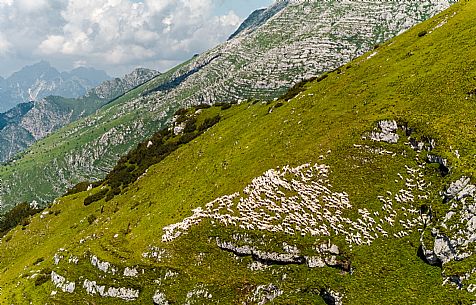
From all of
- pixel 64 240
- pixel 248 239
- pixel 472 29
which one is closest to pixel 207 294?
pixel 248 239

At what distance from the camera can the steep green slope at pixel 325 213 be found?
1415 inches

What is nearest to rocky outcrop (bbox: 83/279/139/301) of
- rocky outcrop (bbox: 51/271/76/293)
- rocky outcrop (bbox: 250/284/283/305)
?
rocky outcrop (bbox: 51/271/76/293)

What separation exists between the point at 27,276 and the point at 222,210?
39.8m

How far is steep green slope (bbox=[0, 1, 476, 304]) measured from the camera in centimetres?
3594

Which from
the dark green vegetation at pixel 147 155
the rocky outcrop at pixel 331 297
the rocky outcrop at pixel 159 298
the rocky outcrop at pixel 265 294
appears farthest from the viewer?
the dark green vegetation at pixel 147 155

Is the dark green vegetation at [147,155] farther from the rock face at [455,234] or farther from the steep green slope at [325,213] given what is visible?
the rock face at [455,234]

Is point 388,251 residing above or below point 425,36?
below

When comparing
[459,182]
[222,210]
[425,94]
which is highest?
[425,94]

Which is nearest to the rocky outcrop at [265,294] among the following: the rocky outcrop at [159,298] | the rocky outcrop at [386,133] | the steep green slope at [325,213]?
the steep green slope at [325,213]

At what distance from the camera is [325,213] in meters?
41.9

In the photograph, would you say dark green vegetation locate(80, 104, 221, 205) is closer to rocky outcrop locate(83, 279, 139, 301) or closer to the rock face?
rocky outcrop locate(83, 279, 139, 301)

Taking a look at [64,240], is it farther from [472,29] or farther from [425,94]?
[472,29]

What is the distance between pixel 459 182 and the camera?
35562 millimetres

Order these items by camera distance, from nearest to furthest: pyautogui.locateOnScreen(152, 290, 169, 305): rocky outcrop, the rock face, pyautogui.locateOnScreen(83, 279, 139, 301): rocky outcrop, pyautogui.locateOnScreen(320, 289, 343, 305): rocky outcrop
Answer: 1. the rock face
2. pyautogui.locateOnScreen(320, 289, 343, 305): rocky outcrop
3. pyautogui.locateOnScreen(152, 290, 169, 305): rocky outcrop
4. pyautogui.locateOnScreen(83, 279, 139, 301): rocky outcrop
